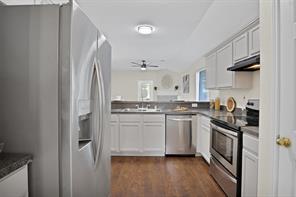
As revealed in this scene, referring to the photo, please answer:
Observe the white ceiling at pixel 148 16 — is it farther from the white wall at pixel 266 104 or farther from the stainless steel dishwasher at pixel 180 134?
the stainless steel dishwasher at pixel 180 134

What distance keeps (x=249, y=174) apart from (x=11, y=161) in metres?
1.87

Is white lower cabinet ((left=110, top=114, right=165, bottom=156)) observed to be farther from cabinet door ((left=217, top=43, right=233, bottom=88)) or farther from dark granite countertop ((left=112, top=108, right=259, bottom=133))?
cabinet door ((left=217, top=43, right=233, bottom=88))

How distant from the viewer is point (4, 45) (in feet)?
3.77

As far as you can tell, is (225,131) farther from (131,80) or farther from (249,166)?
(131,80)

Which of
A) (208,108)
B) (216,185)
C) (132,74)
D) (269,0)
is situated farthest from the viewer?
(132,74)

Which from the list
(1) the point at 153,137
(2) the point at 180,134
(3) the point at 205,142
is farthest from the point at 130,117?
(3) the point at 205,142

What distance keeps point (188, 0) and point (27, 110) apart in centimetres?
205

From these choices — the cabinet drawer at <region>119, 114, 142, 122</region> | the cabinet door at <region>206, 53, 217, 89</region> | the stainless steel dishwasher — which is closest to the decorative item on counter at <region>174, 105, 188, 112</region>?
the stainless steel dishwasher

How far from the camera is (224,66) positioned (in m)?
3.46

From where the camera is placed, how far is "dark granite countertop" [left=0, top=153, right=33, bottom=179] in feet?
2.94

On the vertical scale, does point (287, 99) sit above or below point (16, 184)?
above

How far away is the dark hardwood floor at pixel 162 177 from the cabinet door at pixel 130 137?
0.20 meters

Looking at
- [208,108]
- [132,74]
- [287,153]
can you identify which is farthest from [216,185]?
[132,74]

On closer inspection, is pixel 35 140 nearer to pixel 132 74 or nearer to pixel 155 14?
pixel 155 14
